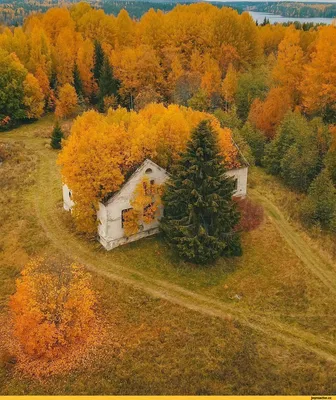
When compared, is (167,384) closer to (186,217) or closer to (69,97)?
(186,217)

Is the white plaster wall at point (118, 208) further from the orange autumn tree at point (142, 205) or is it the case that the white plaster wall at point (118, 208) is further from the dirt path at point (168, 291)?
the dirt path at point (168, 291)

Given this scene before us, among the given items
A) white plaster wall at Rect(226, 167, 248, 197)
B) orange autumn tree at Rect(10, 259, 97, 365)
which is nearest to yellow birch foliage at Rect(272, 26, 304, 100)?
white plaster wall at Rect(226, 167, 248, 197)

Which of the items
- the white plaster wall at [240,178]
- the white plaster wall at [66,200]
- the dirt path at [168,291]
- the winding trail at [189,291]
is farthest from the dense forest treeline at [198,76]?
the dirt path at [168,291]

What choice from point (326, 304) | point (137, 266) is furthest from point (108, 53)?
point (326, 304)

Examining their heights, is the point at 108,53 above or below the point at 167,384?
above

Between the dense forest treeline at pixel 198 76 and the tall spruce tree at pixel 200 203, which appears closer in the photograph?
the tall spruce tree at pixel 200 203

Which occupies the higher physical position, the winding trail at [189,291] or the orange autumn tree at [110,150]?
the orange autumn tree at [110,150]
